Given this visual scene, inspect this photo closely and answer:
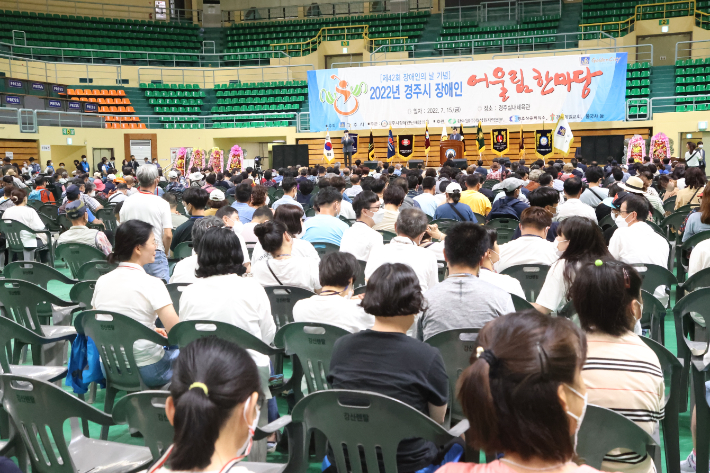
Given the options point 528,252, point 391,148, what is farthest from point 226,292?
point 391,148

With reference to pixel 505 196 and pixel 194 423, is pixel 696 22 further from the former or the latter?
pixel 194 423

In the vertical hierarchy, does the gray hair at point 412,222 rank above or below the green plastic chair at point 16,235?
above

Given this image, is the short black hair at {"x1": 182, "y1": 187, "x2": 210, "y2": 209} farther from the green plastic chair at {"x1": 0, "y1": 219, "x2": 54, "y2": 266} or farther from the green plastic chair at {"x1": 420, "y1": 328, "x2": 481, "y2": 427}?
the green plastic chair at {"x1": 420, "y1": 328, "x2": 481, "y2": 427}

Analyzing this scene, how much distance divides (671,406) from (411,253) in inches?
72.0

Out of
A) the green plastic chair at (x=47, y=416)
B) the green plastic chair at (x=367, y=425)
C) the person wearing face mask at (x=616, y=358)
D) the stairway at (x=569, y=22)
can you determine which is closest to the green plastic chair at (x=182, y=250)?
the green plastic chair at (x=47, y=416)

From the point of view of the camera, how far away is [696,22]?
2220 centimetres

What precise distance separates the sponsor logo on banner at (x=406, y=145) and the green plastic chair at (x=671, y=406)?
59.2 feet

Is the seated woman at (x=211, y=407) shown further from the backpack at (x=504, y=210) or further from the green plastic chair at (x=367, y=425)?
the backpack at (x=504, y=210)

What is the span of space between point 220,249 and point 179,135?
21.5 m

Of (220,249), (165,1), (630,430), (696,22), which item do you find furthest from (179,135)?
(630,430)

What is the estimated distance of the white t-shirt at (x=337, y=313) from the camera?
329 cm

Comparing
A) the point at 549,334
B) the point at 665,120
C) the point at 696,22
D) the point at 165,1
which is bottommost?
the point at 549,334

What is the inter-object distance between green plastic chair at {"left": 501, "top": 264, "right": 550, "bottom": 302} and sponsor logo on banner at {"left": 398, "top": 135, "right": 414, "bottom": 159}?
1619cm

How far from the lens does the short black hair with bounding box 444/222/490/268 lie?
326 centimetres
